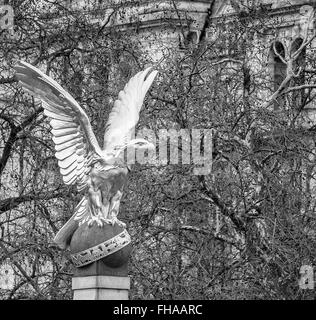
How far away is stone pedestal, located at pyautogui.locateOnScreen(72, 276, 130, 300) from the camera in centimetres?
1900

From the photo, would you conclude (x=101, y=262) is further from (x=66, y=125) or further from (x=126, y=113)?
(x=126, y=113)

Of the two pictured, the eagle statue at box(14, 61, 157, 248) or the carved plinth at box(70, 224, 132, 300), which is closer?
the carved plinth at box(70, 224, 132, 300)

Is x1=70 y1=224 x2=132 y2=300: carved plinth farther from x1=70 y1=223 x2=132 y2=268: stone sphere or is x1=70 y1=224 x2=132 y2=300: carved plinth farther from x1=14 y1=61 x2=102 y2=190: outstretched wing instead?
x1=14 y1=61 x2=102 y2=190: outstretched wing

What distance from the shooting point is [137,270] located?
25672 millimetres

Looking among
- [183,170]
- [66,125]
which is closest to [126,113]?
[66,125]

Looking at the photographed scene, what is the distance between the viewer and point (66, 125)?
67.4ft

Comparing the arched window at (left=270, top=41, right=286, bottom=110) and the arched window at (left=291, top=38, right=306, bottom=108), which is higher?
the arched window at (left=270, top=41, right=286, bottom=110)

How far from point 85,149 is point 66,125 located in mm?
361

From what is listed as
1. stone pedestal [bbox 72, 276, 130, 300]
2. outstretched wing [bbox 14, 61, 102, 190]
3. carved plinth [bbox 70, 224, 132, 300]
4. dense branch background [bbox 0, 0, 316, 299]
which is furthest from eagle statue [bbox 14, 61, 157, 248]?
dense branch background [bbox 0, 0, 316, 299]

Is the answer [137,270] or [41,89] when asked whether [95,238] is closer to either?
[41,89]

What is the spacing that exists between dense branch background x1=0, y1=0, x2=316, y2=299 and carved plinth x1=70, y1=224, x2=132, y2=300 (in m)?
5.65

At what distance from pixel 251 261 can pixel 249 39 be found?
385 cm
